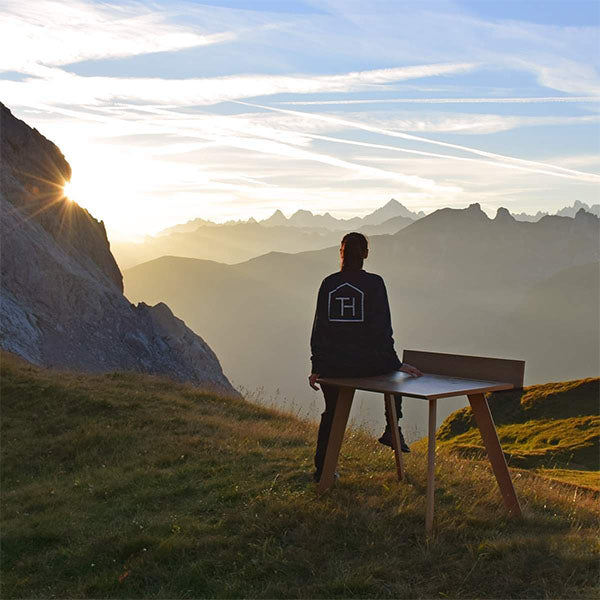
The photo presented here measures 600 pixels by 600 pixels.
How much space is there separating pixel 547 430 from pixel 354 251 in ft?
44.2

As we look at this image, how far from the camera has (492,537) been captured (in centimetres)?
605

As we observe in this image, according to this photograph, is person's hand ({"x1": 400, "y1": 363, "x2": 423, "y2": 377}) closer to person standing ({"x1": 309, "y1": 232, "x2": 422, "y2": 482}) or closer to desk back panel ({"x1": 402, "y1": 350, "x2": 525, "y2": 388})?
person standing ({"x1": 309, "y1": 232, "x2": 422, "y2": 482})

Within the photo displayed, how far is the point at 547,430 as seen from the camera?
59.1ft

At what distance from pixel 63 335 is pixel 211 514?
72.2 ft

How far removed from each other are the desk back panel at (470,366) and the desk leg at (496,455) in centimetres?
32

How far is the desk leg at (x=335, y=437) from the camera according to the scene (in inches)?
282

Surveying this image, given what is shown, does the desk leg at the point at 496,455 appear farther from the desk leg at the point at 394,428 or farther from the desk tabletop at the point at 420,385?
the desk leg at the point at 394,428

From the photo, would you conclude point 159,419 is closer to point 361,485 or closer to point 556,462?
point 361,485

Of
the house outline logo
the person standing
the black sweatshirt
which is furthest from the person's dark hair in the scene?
the house outline logo

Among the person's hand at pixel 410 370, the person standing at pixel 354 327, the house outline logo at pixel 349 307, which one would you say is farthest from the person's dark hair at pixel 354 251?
the person's hand at pixel 410 370

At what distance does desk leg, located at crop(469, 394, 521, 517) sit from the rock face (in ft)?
50.0

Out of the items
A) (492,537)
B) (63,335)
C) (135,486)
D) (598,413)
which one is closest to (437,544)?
(492,537)

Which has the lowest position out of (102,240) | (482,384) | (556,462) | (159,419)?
(556,462)

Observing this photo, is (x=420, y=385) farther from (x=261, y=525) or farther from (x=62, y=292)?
(x=62, y=292)
